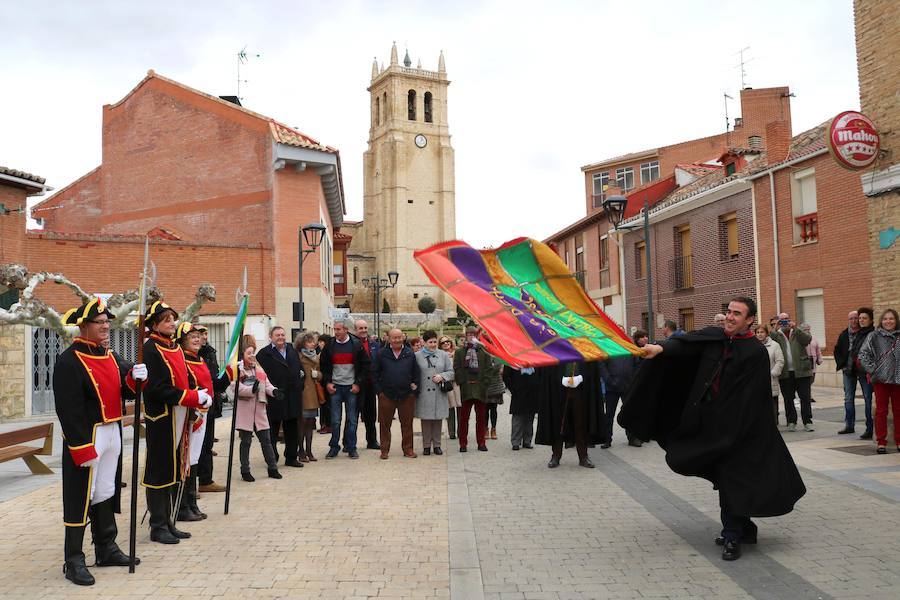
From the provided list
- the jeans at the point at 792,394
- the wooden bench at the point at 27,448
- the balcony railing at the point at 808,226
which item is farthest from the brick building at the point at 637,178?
the wooden bench at the point at 27,448

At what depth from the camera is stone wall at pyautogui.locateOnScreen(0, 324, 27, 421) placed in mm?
16695

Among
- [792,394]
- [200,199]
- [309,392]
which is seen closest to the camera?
[309,392]

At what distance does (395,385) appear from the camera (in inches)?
423

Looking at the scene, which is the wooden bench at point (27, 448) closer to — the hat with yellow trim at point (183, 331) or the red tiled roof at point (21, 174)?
the hat with yellow trim at point (183, 331)

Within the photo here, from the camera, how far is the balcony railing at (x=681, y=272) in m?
27.5

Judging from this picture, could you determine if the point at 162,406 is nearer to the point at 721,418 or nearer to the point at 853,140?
the point at 721,418

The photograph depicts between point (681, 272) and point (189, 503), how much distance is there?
23879 millimetres

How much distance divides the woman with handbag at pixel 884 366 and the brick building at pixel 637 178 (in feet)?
59.5

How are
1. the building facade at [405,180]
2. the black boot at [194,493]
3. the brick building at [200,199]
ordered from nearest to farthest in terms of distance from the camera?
the black boot at [194,493], the brick building at [200,199], the building facade at [405,180]

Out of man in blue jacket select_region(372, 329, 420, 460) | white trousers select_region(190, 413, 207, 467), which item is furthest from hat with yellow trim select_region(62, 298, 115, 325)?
man in blue jacket select_region(372, 329, 420, 460)

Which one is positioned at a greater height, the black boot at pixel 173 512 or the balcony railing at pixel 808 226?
the balcony railing at pixel 808 226

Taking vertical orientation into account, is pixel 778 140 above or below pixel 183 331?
above

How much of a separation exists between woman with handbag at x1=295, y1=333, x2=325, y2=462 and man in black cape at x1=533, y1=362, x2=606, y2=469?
3212mm

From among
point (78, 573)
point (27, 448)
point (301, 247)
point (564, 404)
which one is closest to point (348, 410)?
point (564, 404)
